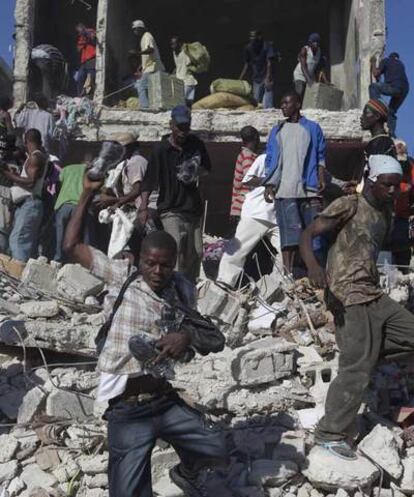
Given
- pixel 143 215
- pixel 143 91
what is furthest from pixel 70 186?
pixel 143 91

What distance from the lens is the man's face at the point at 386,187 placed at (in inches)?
167

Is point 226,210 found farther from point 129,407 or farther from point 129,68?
point 129,407

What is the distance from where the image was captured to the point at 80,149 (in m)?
10.7

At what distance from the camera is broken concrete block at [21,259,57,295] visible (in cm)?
665

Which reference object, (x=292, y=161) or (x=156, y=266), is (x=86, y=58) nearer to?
(x=292, y=161)

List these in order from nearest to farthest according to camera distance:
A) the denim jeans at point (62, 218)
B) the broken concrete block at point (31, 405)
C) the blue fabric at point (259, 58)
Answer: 1. the broken concrete block at point (31, 405)
2. the denim jeans at point (62, 218)
3. the blue fabric at point (259, 58)

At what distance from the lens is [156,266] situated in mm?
3410

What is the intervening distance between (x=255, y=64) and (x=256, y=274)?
18.5 feet

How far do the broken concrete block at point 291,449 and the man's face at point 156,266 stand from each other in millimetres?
1490

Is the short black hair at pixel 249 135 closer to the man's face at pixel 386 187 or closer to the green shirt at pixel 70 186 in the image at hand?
the green shirt at pixel 70 186

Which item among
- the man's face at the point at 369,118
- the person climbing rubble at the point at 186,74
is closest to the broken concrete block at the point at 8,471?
the man's face at the point at 369,118

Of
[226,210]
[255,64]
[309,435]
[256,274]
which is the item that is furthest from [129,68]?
[309,435]

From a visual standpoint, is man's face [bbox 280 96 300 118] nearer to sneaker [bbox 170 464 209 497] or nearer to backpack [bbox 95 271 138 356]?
backpack [bbox 95 271 138 356]

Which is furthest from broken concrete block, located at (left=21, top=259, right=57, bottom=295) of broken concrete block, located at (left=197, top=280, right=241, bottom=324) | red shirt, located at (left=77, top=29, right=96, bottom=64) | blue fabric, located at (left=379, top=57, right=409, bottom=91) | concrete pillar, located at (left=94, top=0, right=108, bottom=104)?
red shirt, located at (left=77, top=29, right=96, bottom=64)
